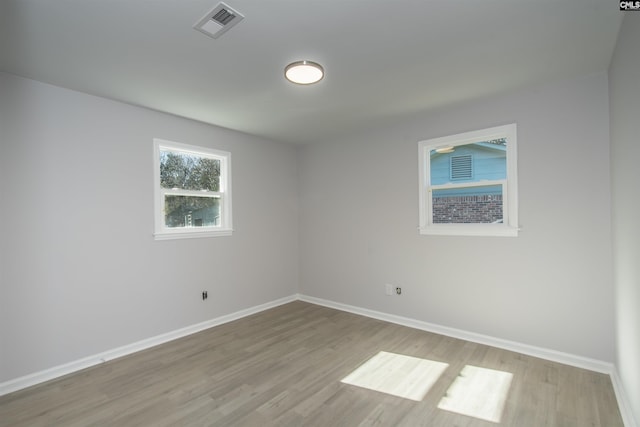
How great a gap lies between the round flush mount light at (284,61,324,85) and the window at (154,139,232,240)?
1.77 metres

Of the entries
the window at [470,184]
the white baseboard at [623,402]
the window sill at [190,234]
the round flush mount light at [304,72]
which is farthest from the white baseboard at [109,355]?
the white baseboard at [623,402]

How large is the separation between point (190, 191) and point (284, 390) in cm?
246

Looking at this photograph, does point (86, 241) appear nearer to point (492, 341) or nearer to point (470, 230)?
point (470, 230)

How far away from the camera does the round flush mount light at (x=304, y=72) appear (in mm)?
2344

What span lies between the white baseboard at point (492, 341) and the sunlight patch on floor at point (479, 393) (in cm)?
54

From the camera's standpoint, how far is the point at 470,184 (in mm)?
3299

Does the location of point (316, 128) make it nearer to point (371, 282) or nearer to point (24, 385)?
point (371, 282)

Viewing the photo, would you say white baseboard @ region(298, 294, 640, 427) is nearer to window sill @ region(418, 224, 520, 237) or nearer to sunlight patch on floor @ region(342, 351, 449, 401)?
sunlight patch on floor @ region(342, 351, 449, 401)

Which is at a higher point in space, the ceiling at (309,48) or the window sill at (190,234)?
the ceiling at (309,48)

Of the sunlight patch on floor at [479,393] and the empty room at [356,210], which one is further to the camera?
the sunlight patch on floor at [479,393]

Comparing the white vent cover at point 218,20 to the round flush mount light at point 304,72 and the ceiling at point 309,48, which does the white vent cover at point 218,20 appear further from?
the round flush mount light at point 304,72

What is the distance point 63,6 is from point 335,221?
3525mm

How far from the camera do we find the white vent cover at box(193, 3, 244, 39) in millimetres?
1723

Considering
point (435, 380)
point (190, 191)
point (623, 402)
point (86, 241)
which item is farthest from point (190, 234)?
point (623, 402)
